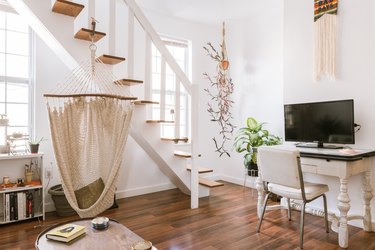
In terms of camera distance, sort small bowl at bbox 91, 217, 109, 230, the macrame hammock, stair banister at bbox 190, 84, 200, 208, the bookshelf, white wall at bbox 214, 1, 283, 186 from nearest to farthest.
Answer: small bowl at bbox 91, 217, 109, 230
the macrame hammock
the bookshelf
stair banister at bbox 190, 84, 200, 208
white wall at bbox 214, 1, 283, 186

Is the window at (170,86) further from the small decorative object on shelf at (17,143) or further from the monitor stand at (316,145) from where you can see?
the monitor stand at (316,145)

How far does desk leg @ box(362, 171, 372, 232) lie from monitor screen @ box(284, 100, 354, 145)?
38 centimetres

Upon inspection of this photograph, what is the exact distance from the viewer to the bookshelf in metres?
2.74

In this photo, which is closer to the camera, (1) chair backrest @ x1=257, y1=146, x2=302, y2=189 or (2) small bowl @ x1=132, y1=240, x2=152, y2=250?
(2) small bowl @ x1=132, y1=240, x2=152, y2=250

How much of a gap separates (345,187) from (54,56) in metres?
3.54

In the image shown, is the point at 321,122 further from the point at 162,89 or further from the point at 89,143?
the point at 89,143

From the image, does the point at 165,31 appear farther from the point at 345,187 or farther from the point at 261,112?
the point at 345,187

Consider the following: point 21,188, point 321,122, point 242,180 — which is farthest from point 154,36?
point 242,180

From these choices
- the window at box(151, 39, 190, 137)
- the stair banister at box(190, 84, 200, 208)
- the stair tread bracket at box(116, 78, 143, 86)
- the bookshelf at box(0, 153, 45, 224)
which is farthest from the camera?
the window at box(151, 39, 190, 137)

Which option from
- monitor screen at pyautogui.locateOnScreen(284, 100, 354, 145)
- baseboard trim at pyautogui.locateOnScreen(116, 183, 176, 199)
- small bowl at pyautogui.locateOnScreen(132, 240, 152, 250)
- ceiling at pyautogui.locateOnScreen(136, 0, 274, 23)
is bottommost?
baseboard trim at pyautogui.locateOnScreen(116, 183, 176, 199)

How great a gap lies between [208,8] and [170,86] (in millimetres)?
1347

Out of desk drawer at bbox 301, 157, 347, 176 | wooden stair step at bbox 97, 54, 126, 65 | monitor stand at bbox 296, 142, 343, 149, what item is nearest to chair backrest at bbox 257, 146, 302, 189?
desk drawer at bbox 301, 157, 347, 176

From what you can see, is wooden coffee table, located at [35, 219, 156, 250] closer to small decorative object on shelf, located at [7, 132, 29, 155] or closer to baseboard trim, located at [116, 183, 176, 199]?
small decorative object on shelf, located at [7, 132, 29, 155]

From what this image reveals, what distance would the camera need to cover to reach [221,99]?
4.49 metres
